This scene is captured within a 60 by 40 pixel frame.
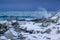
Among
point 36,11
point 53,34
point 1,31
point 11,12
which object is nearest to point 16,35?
point 1,31

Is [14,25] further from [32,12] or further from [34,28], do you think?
[32,12]

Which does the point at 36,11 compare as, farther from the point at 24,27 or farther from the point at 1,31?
the point at 1,31

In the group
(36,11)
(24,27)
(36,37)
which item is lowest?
(36,37)

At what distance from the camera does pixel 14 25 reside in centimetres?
122

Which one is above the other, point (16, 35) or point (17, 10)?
point (17, 10)

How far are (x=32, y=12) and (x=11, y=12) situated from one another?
0.24 m

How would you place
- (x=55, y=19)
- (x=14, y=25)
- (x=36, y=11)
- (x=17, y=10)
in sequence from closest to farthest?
(x=14, y=25) < (x=55, y=19) < (x=36, y=11) < (x=17, y=10)

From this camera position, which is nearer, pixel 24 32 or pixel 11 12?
pixel 24 32

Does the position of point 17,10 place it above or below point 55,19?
above

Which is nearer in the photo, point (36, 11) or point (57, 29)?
point (57, 29)

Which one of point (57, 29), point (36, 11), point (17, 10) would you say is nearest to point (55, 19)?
point (57, 29)

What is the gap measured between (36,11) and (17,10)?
0.25 m

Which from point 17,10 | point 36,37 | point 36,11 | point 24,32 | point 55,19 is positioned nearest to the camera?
point 36,37

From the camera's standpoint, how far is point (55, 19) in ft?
4.33
